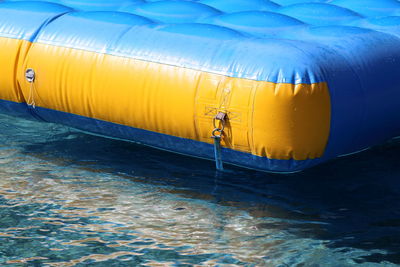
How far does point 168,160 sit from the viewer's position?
11.7 ft

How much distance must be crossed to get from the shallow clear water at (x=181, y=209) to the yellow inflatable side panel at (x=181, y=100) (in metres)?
0.27

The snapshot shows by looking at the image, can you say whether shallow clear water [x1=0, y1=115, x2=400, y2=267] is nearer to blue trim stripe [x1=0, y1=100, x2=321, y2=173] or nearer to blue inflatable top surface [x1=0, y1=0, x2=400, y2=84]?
blue trim stripe [x1=0, y1=100, x2=321, y2=173]

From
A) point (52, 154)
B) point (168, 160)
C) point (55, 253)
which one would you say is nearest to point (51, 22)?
point (52, 154)

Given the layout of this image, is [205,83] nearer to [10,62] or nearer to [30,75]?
[30,75]

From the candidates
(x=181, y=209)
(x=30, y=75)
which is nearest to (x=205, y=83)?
(x=181, y=209)

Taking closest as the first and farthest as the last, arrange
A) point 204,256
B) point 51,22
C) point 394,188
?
1. point 204,256
2. point 394,188
3. point 51,22

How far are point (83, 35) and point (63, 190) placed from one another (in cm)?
76

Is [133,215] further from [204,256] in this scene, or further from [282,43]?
[282,43]

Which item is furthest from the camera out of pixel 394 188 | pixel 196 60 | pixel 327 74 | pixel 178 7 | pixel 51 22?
pixel 178 7

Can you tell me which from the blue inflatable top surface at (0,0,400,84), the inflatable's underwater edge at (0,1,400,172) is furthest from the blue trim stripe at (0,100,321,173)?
the blue inflatable top surface at (0,0,400,84)

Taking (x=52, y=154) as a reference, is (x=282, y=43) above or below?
above

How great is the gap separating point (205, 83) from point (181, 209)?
1.76ft

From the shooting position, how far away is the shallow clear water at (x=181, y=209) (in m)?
2.54

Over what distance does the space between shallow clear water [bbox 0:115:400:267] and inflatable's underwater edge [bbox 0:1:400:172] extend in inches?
7.4
